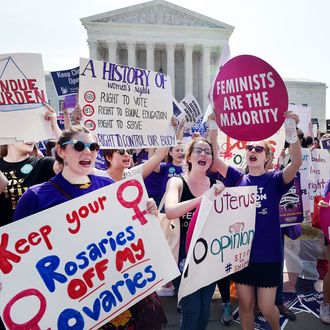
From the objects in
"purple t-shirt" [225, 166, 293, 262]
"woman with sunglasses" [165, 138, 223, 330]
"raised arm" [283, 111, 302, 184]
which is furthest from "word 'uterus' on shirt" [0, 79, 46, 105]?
"raised arm" [283, 111, 302, 184]

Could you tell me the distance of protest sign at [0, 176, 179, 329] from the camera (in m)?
1.65

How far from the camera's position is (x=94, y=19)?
127 ft

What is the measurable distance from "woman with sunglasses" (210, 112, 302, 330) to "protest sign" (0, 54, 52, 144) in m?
1.81

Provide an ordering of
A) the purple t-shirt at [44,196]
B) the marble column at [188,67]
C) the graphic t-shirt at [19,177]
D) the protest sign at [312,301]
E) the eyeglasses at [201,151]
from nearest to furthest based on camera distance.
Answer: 1. the purple t-shirt at [44,196]
2. the graphic t-shirt at [19,177]
3. the eyeglasses at [201,151]
4. the protest sign at [312,301]
5. the marble column at [188,67]

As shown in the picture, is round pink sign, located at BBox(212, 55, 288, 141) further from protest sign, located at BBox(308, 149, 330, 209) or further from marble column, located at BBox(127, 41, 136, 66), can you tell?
marble column, located at BBox(127, 41, 136, 66)

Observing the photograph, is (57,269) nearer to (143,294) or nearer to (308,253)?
(143,294)

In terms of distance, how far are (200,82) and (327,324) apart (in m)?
41.0

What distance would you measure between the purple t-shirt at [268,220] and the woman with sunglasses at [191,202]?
1.35 feet

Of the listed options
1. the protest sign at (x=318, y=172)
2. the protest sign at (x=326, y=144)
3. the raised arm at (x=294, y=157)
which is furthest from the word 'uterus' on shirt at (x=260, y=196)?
the protest sign at (x=326, y=144)

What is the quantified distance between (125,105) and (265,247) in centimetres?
191

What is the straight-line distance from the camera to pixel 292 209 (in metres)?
3.80

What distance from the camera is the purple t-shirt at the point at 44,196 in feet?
5.90

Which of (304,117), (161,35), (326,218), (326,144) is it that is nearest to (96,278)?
(326,218)

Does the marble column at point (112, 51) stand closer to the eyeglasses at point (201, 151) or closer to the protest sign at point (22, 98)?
the protest sign at point (22, 98)
